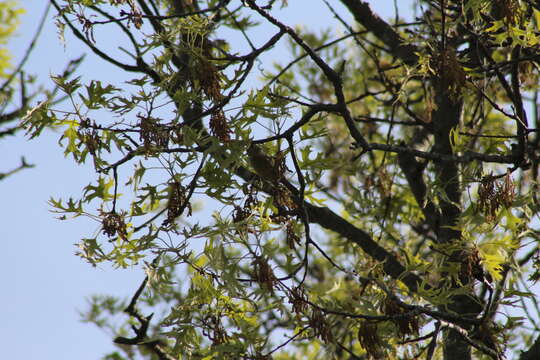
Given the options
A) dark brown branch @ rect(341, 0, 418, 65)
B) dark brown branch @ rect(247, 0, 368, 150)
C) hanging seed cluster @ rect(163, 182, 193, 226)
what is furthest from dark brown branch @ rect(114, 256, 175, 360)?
→ dark brown branch @ rect(341, 0, 418, 65)

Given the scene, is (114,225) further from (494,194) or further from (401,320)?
(494,194)

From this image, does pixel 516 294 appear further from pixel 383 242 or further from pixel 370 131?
pixel 370 131

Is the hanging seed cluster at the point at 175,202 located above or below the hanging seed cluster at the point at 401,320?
above

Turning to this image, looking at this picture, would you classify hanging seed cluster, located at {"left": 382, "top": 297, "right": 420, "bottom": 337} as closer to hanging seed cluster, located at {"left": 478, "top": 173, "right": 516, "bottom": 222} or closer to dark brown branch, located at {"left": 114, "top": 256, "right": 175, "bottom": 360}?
hanging seed cluster, located at {"left": 478, "top": 173, "right": 516, "bottom": 222}

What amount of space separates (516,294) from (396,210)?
1.32 m

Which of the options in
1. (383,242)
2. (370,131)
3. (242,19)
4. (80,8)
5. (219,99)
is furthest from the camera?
(370,131)

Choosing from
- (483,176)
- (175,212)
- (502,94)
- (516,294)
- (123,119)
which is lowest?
(516,294)

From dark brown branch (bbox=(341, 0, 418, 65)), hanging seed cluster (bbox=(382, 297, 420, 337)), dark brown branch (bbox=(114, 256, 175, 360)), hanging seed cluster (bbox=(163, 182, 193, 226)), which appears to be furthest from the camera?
dark brown branch (bbox=(341, 0, 418, 65))

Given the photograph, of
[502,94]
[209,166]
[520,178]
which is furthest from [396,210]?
[209,166]

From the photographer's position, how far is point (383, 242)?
337 centimetres

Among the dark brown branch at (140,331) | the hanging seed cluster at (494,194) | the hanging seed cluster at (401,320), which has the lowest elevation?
the hanging seed cluster at (401,320)

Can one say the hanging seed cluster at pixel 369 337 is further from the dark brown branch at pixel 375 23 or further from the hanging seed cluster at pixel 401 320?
the dark brown branch at pixel 375 23

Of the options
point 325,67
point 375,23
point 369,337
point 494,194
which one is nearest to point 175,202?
point 325,67

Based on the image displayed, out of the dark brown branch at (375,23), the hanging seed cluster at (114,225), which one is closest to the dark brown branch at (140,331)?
the hanging seed cluster at (114,225)
